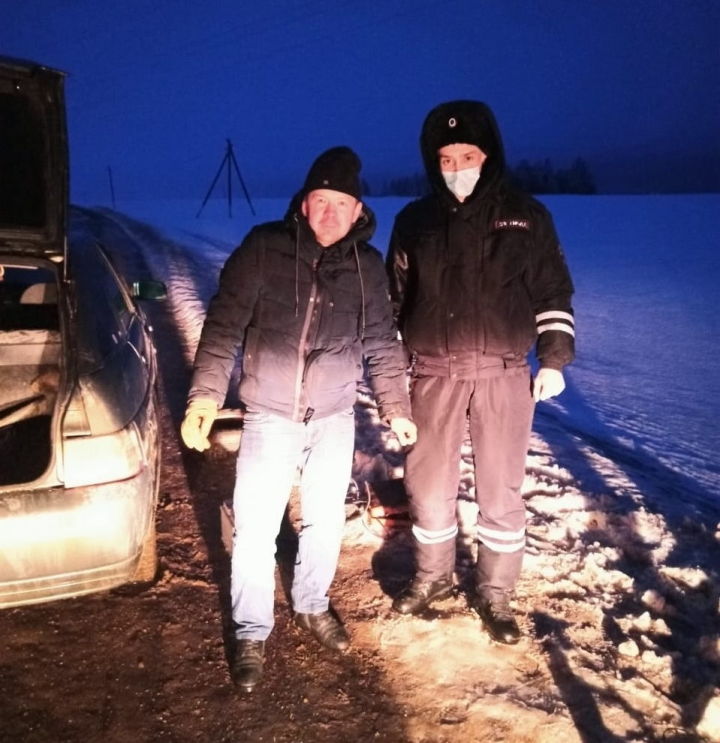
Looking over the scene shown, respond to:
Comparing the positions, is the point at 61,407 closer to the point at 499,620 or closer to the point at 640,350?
the point at 499,620

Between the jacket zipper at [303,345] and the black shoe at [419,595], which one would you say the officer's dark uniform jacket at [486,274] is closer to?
the jacket zipper at [303,345]

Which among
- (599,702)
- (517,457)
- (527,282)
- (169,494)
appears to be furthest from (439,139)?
(169,494)

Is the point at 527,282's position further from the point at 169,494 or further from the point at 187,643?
the point at 169,494

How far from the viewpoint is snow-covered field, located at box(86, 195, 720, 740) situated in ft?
8.26

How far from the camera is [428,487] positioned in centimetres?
274

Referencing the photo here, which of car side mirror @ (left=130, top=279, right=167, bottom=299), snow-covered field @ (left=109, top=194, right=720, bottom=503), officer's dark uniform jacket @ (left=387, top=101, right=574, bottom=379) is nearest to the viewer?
officer's dark uniform jacket @ (left=387, top=101, right=574, bottom=379)

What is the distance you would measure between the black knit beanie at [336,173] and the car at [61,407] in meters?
1.08

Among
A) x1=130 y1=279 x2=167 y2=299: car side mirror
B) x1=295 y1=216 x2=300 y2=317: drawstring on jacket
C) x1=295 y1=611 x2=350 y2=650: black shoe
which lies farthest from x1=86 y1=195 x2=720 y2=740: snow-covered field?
x1=130 y1=279 x2=167 y2=299: car side mirror

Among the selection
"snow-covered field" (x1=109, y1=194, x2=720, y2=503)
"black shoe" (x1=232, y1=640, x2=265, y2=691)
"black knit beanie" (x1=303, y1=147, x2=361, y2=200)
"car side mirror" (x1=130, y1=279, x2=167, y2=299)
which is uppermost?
"black knit beanie" (x1=303, y1=147, x2=361, y2=200)

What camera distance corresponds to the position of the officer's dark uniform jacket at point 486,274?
2.51m

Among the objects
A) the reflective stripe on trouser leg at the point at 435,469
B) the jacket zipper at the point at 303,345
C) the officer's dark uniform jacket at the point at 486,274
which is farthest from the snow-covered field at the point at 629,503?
the jacket zipper at the point at 303,345

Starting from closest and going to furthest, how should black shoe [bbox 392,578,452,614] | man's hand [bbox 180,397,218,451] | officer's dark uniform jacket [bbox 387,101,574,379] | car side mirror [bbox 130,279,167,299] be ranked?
man's hand [bbox 180,397,218,451], officer's dark uniform jacket [bbox 387,101,574,379], black shoe [bbox 392,578,452,614], car side mirror [bbox 130,279,167,299]

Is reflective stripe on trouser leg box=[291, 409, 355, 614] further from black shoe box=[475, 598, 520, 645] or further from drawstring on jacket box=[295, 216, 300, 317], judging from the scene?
black shoe box=[475, 598, 520, 645]

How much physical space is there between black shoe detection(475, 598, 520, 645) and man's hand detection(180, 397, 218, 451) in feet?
4.81
